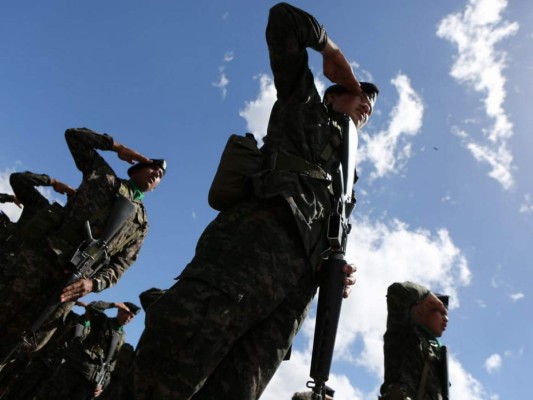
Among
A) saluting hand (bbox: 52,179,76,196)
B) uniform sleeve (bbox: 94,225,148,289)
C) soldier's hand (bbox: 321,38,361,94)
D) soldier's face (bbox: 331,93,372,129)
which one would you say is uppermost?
saluting hand (bbox: 52,179,76,196)

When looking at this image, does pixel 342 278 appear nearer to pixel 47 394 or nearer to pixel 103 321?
pixel 47 394

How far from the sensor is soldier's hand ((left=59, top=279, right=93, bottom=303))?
4770 mm

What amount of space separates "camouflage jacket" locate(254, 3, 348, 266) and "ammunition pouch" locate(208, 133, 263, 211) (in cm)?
9

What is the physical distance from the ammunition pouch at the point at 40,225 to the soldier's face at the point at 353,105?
360 cm

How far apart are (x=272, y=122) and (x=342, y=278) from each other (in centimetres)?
108

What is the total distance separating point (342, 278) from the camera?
251 cm

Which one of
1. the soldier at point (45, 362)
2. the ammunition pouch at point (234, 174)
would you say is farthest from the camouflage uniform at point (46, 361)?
the ammunition pouch at point (234, 174)

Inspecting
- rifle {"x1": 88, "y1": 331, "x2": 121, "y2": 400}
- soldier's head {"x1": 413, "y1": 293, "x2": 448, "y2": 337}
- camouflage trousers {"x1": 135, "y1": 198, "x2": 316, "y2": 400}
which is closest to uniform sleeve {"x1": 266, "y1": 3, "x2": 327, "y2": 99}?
camouflage trousers {"x1": 135, "y1": 198, "x2": 316, "y2": 400}

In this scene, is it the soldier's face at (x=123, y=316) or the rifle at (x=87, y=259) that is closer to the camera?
the rifle at (x=87, y=259)

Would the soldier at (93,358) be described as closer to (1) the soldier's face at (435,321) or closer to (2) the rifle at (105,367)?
(2) the rifle at (105,367)

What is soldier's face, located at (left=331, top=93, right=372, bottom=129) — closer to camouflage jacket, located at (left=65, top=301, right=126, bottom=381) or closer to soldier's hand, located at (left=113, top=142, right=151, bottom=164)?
soldier's hand, located at (left=113, top=142, right=151, bottom=164)

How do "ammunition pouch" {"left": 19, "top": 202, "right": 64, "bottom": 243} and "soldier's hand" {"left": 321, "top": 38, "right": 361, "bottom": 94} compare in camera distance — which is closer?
"soldier's hand" {"left": 321, "top": 38, "right": 361, "bottom": 94}

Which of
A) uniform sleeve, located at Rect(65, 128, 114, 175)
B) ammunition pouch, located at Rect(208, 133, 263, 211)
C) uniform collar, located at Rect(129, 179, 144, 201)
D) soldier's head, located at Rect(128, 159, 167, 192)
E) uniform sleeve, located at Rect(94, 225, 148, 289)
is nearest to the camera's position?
ammunition pouch, located at Rect(208, 133, 263, 211)

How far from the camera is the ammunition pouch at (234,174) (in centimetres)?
246
